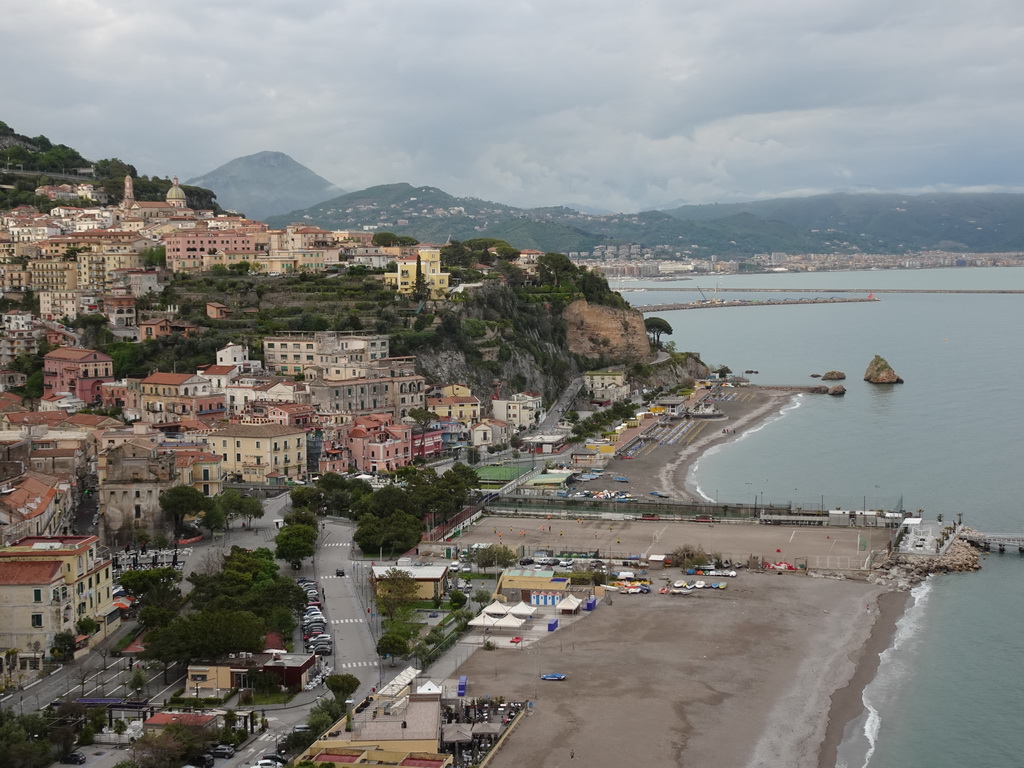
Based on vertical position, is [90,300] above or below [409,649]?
above

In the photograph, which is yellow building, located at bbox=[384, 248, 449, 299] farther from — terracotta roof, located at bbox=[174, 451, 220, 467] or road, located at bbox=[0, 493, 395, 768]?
road, located at bbox=[0, 493, 395, 768]

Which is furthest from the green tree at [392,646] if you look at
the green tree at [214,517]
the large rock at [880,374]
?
the large rock at [880,374]

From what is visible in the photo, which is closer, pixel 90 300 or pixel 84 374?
pixel 84 374

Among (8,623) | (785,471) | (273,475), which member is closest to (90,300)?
(273,475)

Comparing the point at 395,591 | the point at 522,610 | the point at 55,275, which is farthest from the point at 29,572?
the point at 55,275

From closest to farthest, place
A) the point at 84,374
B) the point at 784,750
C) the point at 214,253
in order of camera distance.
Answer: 1. the point at 784,750
2. the point at 84,374
3. the point at 214,253

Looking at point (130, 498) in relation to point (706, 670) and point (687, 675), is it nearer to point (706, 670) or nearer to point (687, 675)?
point (687, 675)

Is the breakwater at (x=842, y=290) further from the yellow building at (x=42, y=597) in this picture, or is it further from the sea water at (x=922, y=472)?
the yellow building at (x=42, y=597)

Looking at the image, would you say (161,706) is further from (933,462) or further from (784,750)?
(933,462)
